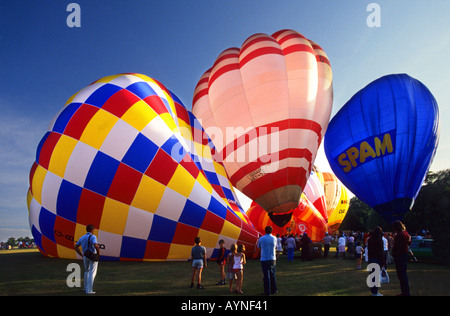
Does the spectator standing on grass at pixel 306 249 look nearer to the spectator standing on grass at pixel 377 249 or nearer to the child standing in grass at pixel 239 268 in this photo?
the spectator standing on grass at pixel 377 249

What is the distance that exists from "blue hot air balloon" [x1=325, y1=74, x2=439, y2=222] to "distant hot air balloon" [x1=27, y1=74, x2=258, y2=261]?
8902mm

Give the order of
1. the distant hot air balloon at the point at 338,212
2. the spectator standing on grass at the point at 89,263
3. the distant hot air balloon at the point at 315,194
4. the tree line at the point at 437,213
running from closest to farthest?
the spectator standing on grass at the point at 89,263 → the tree line at the point at 437,213 → the distant hot air balloon at the point at 315,194 → the distant hot air balloon at the point at 338,212

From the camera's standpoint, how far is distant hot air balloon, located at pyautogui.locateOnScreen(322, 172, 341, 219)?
2545cm

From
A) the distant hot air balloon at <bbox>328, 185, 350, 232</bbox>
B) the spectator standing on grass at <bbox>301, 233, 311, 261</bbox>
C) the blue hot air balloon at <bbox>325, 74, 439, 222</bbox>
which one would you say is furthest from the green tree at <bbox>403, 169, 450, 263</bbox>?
the distant hot air balloon at <bbox>328, 185, 350, 232</bbox>

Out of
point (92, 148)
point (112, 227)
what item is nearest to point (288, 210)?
point (112, 227)

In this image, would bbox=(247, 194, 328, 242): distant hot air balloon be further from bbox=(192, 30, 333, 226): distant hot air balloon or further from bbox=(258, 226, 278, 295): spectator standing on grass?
bbox=(258, 226, 278, 295): spectator standing on grass

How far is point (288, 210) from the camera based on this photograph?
42.8ft

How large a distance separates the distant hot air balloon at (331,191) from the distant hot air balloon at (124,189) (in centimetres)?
1831

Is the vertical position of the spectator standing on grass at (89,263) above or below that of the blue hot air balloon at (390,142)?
below

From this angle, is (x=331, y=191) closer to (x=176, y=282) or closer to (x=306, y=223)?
(x=306, y=223)

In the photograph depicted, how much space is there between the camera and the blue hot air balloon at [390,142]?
545 inches

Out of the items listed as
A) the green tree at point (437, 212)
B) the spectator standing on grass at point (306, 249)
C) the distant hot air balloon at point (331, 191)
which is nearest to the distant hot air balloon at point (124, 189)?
the spectator standing on grass at point (306, 249)

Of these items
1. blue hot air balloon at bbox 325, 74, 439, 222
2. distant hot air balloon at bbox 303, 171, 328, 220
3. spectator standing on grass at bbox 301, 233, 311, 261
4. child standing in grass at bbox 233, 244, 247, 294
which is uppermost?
blue hot air balloon at bbox 325, 74, 439, 222

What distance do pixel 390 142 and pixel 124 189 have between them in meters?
12.8
